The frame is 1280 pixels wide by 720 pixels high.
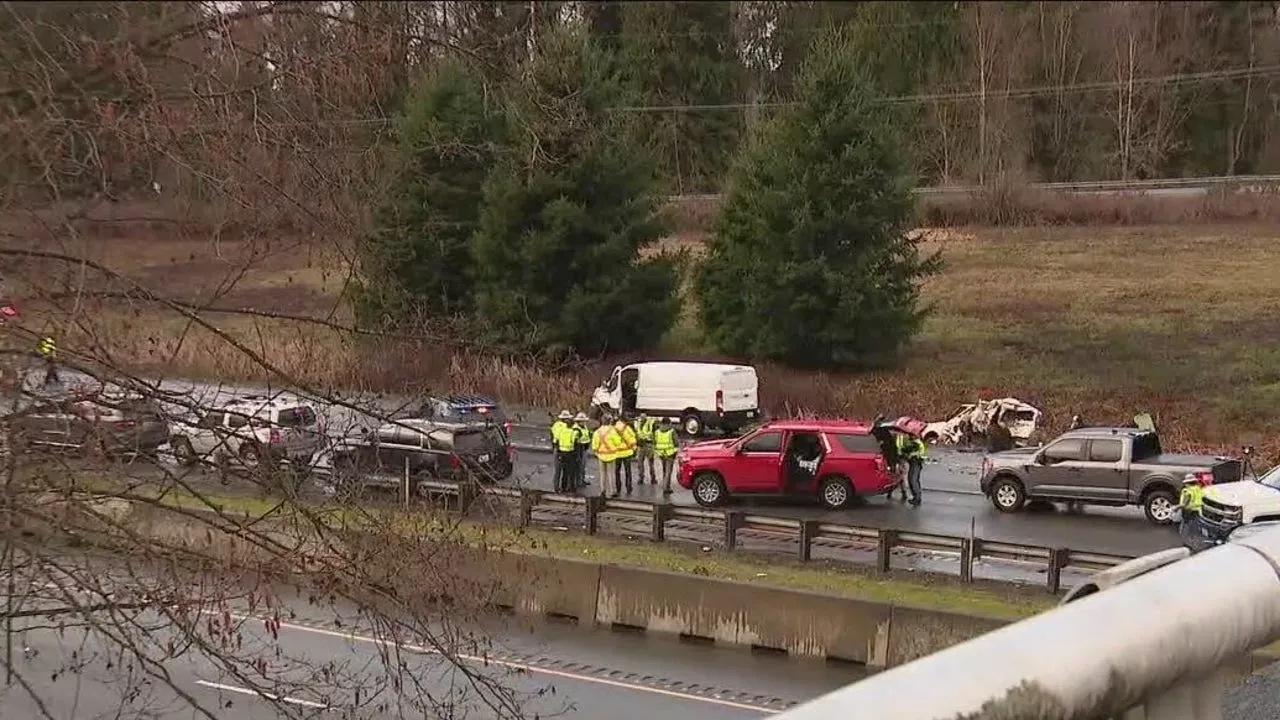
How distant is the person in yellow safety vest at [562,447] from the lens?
2323 centimetres

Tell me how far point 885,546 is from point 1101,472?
6.42 m

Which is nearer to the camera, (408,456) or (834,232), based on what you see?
(408,456)

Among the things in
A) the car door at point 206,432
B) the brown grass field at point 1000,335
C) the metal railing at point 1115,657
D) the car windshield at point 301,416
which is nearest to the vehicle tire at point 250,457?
the car door at point 206,432

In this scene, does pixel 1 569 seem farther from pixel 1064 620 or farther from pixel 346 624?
pixel 1064 620

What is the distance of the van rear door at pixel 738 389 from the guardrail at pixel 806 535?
1111 centimetres

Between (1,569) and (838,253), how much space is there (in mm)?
31034

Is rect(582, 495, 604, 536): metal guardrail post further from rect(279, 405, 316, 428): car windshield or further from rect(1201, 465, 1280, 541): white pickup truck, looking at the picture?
rect(279, 405, 316, 428): car windshield

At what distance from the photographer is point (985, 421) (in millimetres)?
29344

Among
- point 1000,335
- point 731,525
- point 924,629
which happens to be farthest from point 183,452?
point 1000,335

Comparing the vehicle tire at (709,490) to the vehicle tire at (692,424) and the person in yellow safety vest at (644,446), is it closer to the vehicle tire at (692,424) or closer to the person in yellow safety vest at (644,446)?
the person in yellow safety vest at (644,446)

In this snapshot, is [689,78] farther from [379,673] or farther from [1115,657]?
[1115,657]

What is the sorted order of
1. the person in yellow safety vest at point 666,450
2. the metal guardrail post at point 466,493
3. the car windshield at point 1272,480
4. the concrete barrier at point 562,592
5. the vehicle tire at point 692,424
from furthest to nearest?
→ 1. the vehicle tire at point 692,424
2. the person in yellow safety vest at point 666,450
3. the car windshield at point 1272,480
4. the concrete barrier at point 562,592
5. the metal guardrail post at point 466,493

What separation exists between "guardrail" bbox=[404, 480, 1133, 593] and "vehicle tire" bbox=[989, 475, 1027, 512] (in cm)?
487

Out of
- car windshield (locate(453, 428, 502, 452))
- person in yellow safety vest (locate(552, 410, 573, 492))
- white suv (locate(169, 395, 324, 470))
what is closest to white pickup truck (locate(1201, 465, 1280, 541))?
person in yellow safety vest (locate(552, 410, 573, 492))
